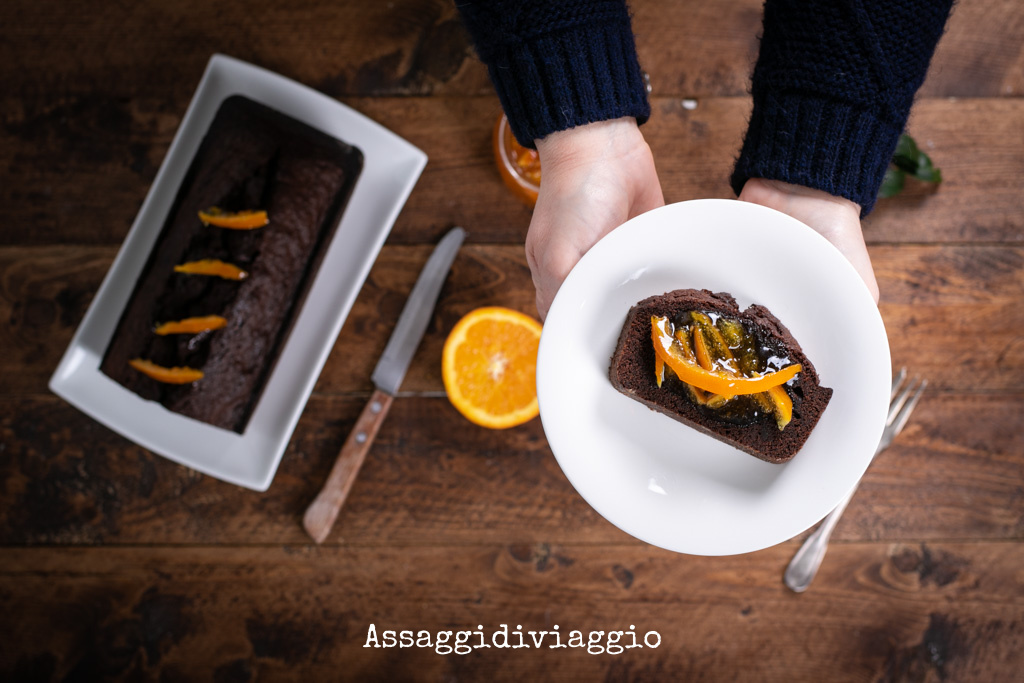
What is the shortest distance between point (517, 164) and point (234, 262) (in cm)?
85

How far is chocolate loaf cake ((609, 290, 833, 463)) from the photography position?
1.20 meters

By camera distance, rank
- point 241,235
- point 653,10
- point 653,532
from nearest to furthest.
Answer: point 653,532 < point 241,235 < point 653,10

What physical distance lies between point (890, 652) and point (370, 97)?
2.37 meters

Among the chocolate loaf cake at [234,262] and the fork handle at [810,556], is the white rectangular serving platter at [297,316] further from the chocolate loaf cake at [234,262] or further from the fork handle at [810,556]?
the fork handle at [810,556]

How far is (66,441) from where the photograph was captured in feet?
6.28

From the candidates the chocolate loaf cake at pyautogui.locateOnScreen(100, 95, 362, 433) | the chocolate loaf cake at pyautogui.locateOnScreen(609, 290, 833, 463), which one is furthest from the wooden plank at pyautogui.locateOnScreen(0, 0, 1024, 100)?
the chocolate loaf cake at pyautogui.locateOnScreen(609, 290, 833, 463)

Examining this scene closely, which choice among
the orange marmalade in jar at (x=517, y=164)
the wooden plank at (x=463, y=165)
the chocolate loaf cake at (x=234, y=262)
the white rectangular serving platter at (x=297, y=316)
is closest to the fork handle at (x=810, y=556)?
the wooden plank at (x=463, y=165)

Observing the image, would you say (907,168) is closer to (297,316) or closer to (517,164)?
(517,164)

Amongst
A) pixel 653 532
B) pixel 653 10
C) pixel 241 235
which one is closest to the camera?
pixel 653 532

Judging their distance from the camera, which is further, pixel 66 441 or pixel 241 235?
pixel 66 441

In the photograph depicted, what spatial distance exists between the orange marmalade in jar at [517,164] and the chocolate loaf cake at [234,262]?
17.0 inches

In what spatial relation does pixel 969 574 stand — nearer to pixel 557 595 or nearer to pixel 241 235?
pixel 557 595

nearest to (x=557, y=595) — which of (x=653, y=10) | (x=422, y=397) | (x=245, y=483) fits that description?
(x=422, y=397)

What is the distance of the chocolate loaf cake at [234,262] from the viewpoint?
1.70 meters
